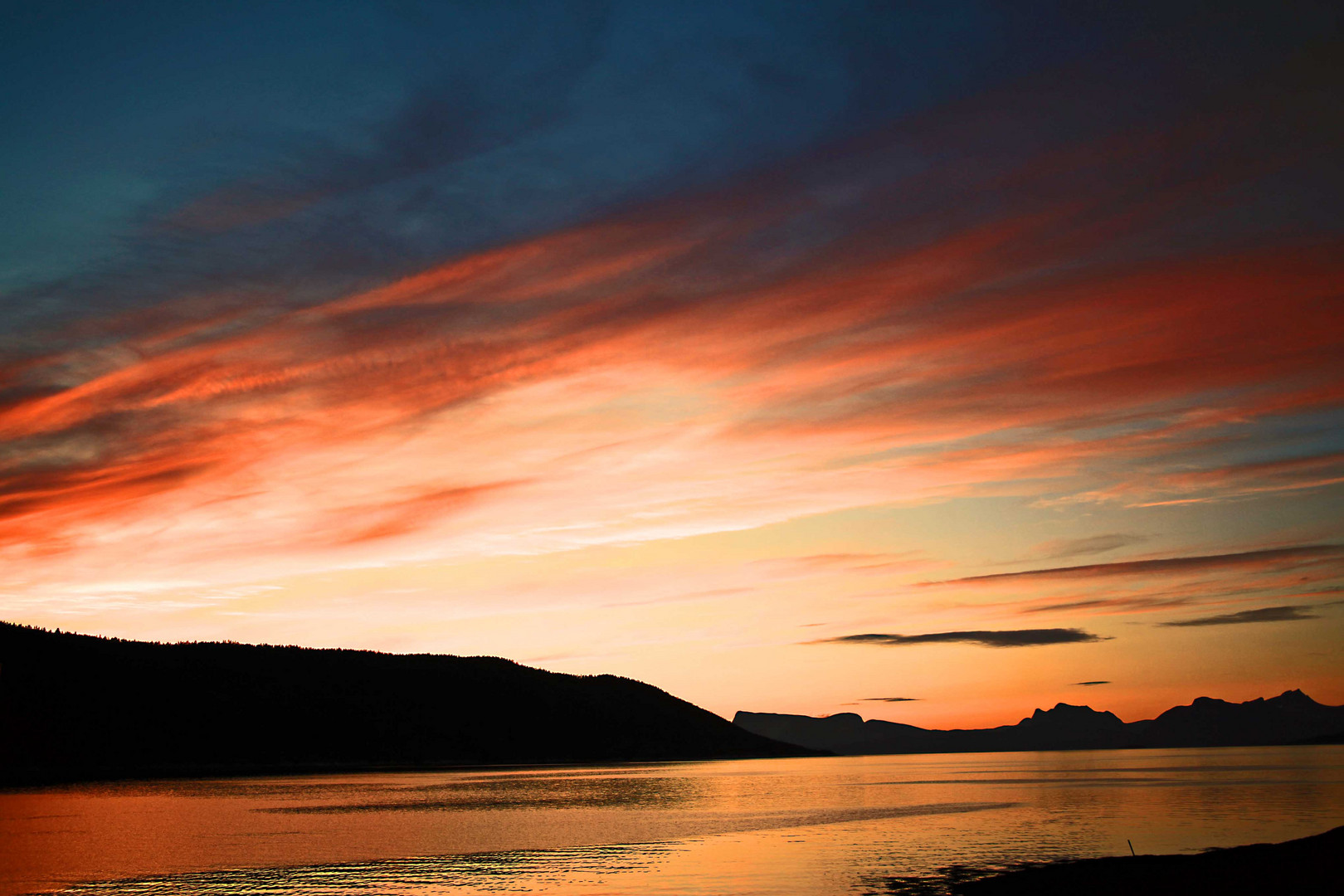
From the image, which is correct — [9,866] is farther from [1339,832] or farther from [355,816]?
[1339,832]

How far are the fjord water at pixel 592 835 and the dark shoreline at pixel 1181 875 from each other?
4292mm

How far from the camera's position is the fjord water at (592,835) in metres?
47.1

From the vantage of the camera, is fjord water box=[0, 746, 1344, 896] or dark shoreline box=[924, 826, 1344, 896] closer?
dark shoreline box=[924, 826, 1344, 896]

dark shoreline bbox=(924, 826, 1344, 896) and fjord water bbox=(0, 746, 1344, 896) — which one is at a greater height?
dark shoreline bbox=(924, 826, 1344, 896)

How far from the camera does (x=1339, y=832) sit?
47.5 meters

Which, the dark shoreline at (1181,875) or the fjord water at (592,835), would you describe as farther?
the fjord water at (592,835)

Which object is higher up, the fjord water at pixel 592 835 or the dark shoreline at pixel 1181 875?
the dark shoreline at pixel 1181 875

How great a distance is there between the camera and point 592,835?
69.2 metres

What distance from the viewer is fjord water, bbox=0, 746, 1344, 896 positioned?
47.1m

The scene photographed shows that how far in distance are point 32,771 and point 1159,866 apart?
647 ft

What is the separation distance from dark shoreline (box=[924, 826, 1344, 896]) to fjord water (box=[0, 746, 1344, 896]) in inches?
169

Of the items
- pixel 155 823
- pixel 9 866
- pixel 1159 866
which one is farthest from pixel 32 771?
pixel 1159 866

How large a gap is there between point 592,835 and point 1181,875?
39.5 m

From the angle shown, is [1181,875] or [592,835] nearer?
[1181,875]
